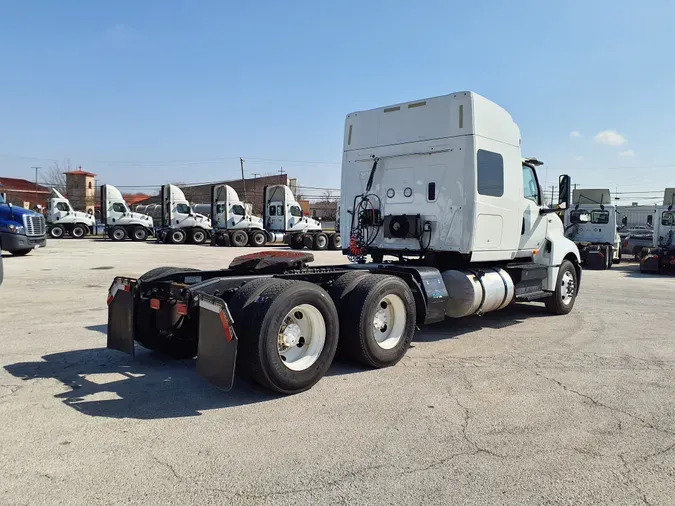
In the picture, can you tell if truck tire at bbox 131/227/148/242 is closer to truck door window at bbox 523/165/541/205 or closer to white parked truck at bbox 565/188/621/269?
white parked truck at bbox 565/188/621/269

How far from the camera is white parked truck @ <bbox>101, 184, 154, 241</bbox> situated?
34.7m

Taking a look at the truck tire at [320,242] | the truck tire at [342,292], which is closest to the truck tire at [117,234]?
the truck tire at [320,242]

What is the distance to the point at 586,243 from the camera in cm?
2230

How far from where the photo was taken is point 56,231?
118ft

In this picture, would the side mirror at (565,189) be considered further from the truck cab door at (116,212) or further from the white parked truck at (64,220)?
the white parked truck at (64,220)

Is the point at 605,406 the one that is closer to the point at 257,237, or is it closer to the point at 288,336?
the point at 288,336

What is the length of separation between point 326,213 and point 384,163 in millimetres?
77373

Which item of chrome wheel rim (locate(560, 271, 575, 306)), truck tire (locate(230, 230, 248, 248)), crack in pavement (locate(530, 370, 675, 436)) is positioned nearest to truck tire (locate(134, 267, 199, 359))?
crack in pavement (locate(530, 370, 675, 436))

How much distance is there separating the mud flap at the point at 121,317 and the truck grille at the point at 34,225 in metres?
16.4

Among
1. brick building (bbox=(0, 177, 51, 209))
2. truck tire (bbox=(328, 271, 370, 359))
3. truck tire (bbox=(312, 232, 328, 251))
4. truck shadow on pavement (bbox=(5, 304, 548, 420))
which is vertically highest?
brick building (bbox=(0, 177, 51, 209))

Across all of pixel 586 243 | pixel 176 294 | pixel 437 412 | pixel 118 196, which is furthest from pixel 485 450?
pixel 118 196

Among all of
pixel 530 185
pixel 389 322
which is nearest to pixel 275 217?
pixel 530 185

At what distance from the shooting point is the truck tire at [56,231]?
117 ft

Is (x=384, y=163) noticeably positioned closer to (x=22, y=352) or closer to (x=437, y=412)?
(x=437, y=412)
